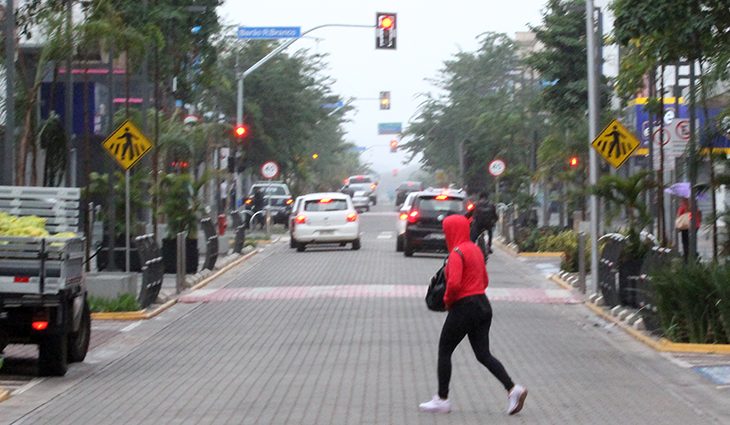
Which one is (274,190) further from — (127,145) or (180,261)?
(127,145)

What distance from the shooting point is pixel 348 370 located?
15594 millimetres

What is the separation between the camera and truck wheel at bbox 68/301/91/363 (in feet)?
54.0

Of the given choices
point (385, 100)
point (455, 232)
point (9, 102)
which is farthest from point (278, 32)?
point (385, 100)

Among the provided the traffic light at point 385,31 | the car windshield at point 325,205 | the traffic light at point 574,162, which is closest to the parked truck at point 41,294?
the traffic light at point 385,31

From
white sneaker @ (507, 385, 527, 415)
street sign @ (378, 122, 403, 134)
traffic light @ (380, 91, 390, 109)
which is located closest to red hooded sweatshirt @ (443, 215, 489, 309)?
white sneaker @ (507, 385, 527, 415)

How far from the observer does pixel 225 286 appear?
2930cm

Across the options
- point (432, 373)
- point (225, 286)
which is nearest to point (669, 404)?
point (432, 373)

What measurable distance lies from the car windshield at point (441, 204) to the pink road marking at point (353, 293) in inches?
374

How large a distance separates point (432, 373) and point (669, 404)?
9.60ft

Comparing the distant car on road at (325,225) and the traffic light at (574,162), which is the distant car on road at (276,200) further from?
the traffic light at (574,162)

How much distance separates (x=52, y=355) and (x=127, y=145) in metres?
11.5

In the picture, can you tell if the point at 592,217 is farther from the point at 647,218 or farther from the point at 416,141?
the point at 416,141

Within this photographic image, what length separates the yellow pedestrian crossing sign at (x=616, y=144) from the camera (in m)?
25.5

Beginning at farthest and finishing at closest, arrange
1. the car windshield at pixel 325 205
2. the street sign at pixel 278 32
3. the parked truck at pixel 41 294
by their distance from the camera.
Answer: the street sign at pixel 278 32 → the car windshield at pixel 325 205 → the parked truck at pixel 41 294
